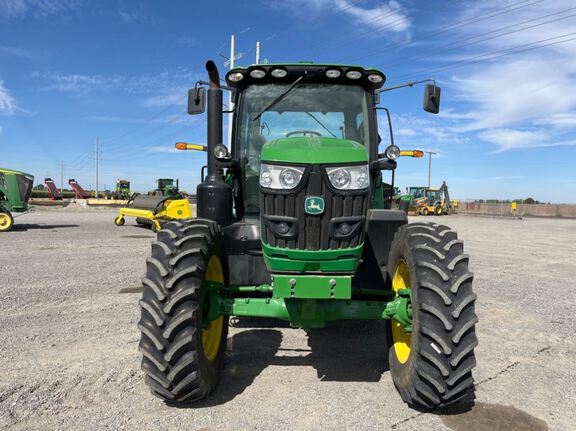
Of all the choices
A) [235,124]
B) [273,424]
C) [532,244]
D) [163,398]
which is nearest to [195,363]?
[163,398]

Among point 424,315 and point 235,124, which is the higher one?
point 235,124

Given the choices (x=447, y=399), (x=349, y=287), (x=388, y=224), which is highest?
(x=388, y=224)

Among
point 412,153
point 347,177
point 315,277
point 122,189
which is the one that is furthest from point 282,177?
point 122,189

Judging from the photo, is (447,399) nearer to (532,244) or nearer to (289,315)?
(289,315)

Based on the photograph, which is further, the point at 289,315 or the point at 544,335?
the point at 544,335

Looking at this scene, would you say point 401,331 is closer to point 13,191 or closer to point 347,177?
point 347,177

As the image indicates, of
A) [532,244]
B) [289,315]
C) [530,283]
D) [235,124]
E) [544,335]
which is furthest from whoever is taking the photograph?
[532,244]

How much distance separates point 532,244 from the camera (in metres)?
15.5

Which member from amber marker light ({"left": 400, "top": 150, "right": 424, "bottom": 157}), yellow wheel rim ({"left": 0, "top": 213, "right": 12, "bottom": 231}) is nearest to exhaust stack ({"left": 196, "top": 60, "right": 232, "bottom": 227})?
amber marker light ({"left": 400, "top": 150, "right": 424, "bottom": 157})

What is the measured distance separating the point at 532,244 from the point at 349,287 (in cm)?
1479

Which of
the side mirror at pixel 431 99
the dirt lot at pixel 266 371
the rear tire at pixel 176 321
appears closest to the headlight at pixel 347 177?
the rear tire at pixel 176 321

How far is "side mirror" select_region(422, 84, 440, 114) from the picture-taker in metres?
4.39

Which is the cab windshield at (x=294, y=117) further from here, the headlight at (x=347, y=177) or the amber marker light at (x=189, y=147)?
the headlight at (x=347, y=177)

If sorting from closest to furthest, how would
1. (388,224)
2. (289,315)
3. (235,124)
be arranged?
(289,315)
(388,224)
(235,124)
